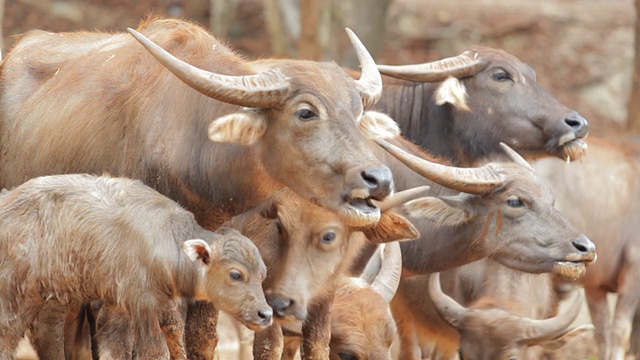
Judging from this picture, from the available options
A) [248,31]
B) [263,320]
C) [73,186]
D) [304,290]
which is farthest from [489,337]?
[248,31]

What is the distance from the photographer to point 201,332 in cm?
947

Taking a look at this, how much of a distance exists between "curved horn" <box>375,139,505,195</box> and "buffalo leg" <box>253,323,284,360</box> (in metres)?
1.51

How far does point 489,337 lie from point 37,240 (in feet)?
11.8

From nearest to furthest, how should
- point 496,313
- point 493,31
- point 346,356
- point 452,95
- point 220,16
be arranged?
point 346,356 < point 496,313 < point 452,95 < point 220,16 < point 493,31

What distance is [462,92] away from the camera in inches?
449

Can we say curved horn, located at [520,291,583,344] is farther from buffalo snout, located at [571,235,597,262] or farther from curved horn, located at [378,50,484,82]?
curved horn, located at [378,50,484,82]

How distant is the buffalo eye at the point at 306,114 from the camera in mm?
8359

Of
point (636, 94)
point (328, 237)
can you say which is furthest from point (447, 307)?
point (636, 94)

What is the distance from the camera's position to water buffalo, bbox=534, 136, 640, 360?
1354cm

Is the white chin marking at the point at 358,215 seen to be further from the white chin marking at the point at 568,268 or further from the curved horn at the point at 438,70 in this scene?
the curved horn at the point at 438,70

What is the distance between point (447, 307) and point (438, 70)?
217cm

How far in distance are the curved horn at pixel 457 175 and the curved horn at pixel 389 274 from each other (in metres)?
0.75

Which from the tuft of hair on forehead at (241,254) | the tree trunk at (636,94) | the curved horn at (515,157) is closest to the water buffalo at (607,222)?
the tree trunk at (636,94)

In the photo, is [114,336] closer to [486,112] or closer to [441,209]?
[441,209]
